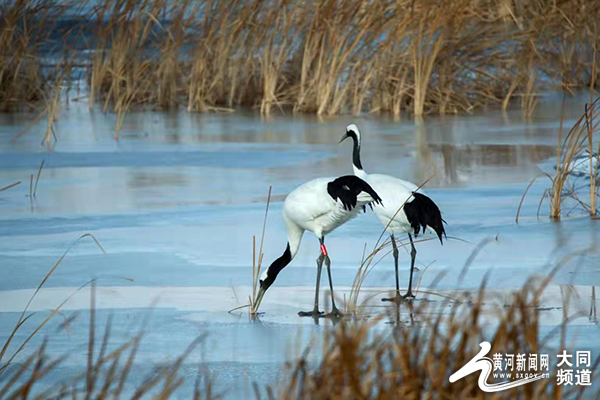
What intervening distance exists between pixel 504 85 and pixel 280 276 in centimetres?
921

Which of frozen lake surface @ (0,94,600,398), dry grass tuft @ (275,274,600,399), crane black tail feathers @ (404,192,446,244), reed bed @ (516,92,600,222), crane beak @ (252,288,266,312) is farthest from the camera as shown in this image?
reed bed @ (516,92,600,222)

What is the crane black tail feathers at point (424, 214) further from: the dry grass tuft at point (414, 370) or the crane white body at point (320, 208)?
the dry grass tuft at point (414, 370)

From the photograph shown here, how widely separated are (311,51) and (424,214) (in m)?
7.76

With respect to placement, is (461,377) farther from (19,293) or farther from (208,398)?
(19,293)

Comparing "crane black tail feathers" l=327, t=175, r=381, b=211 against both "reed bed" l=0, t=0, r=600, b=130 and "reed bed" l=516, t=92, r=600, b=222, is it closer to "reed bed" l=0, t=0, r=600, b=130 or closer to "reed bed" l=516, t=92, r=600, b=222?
"reed bed" l=516, t=92, r=600, b=222

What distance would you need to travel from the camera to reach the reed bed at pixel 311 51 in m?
12.1

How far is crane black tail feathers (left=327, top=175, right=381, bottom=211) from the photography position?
4.67m

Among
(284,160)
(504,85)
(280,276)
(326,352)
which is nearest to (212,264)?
(280,276)

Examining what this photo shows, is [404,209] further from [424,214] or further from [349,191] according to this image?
[349,191]

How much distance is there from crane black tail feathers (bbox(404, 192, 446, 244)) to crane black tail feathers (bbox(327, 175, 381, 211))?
0.18 meters

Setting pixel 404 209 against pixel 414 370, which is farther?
pixel 404 209

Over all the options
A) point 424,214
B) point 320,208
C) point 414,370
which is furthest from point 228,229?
point 414,370

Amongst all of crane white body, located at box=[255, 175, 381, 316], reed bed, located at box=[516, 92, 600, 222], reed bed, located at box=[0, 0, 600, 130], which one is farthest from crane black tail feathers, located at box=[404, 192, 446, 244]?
reed bed, located at box=[0, 0, 600, 130]

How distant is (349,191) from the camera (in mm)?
4699
